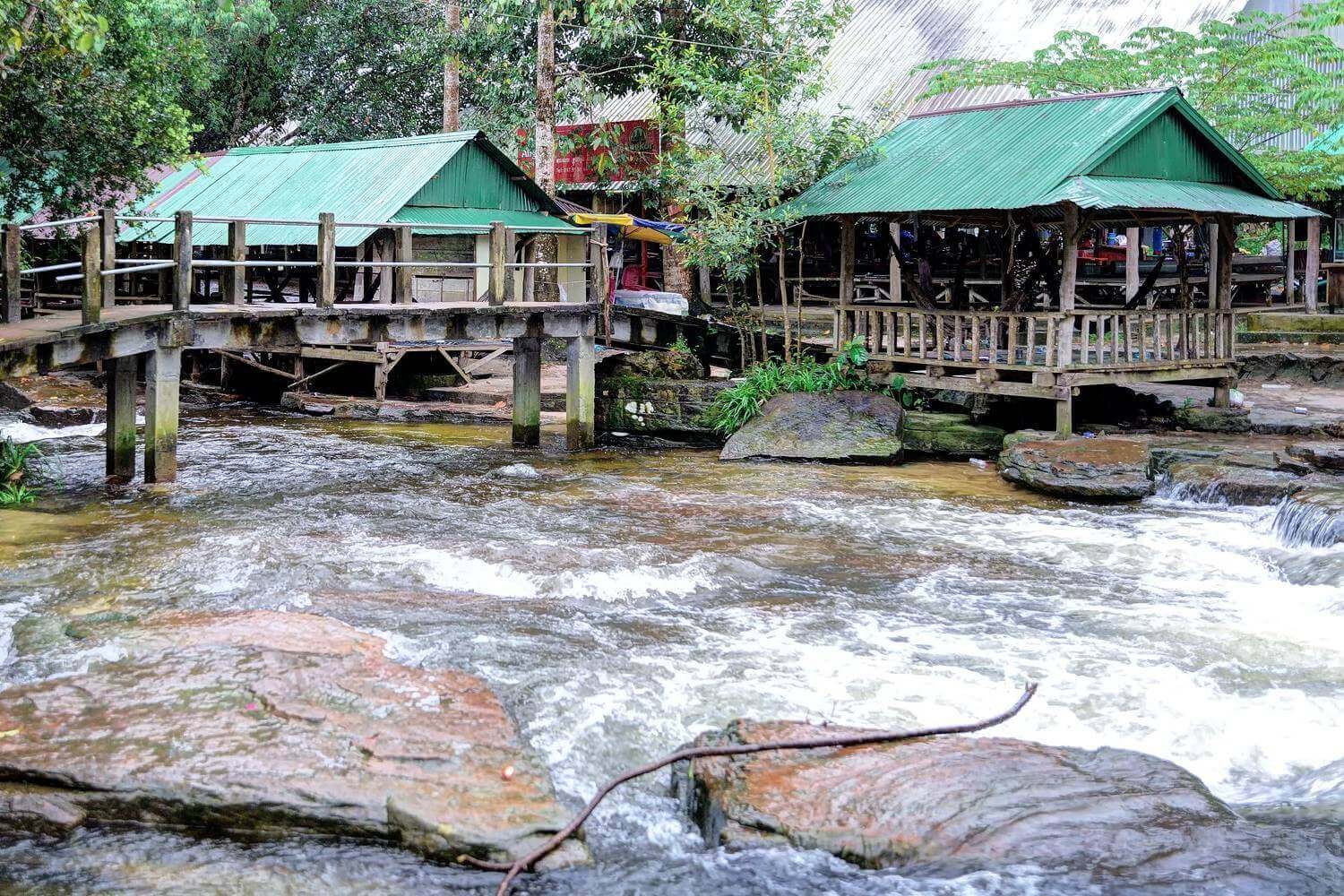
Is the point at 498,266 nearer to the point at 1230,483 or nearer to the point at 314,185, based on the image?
the point at 314,185

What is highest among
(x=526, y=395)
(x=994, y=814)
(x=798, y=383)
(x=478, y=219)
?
(x=478, y=219)

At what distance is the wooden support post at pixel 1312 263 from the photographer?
88.3ft

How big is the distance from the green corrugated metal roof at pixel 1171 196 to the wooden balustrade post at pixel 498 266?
7.45 metres

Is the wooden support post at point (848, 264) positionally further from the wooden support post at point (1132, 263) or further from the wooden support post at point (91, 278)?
the wooden support post at point (91, 278)

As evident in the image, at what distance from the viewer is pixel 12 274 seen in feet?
50.5

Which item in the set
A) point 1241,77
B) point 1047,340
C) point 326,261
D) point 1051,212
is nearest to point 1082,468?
point 1047,340

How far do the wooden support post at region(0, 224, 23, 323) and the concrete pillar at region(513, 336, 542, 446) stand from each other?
735 cm

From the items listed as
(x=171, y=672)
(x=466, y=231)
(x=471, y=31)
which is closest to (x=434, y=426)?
(x=466, y=231)

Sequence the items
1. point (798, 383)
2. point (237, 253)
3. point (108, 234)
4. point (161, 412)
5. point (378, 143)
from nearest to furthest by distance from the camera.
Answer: point (108, 234) < point (161, 412) < point (237, 253) < point (798, 383) < point (378, 143)

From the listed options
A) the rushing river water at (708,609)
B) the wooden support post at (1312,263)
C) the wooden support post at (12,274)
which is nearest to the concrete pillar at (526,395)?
the rushing river water at (708,609)

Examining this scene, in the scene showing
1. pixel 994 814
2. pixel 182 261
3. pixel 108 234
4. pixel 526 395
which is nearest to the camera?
pixel 994 814

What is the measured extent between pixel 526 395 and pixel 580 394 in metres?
0.88

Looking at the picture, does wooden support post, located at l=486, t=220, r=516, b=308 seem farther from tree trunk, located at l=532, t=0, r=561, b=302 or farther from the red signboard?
the red signboard

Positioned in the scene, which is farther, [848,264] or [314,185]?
[314,185]
